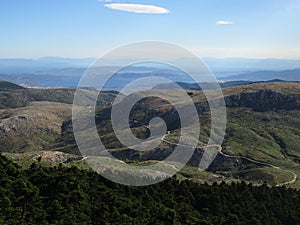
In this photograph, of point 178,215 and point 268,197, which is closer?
point 178,215

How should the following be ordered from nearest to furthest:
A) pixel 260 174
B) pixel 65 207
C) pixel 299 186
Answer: pixel 65 207, pixel 299 186, pixel 260 174

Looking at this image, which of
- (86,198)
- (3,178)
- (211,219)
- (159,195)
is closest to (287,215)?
(211,219)

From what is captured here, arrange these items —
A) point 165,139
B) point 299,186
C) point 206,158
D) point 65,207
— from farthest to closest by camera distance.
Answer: point 165,139 < point 206,158 < point 299,186 < point 65,207

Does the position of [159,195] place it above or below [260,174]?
above

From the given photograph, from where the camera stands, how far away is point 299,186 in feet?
459

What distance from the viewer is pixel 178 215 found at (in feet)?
154

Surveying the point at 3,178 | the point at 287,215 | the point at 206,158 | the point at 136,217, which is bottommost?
the point at 206,158

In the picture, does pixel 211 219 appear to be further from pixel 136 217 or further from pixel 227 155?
pixel 227 155

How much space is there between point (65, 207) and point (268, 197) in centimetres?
3430

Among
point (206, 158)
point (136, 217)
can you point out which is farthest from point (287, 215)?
point (206, 158)

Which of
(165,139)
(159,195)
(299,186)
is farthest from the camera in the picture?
(165,139)

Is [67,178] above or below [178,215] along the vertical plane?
above

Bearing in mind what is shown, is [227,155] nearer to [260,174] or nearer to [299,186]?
[260,174]

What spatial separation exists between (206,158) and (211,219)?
448 feet
